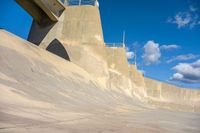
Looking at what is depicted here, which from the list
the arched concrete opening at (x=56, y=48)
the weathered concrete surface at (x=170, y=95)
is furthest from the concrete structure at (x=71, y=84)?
the weathered concrete surface at (x=170, y=95)

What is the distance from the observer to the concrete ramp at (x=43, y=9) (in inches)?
972

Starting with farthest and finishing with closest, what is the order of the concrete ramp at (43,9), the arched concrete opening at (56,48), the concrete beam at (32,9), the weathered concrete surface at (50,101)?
the arched concrete opening at (56,48) < the concrete beam at (32,9) < the concrete ramp at (43,9) < the weathered concrete surface at (50,101)

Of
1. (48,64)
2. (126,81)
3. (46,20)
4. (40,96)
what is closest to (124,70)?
(126,81)

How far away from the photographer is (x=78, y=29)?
28609 mm

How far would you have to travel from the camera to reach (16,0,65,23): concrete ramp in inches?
972

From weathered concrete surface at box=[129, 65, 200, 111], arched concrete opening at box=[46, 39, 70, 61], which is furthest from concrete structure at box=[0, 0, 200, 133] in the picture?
weathered concrete surface at box=[129, 65, 200, 111]

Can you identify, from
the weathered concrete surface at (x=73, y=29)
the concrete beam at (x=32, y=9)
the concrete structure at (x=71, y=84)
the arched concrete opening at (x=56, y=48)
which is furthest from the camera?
the weathered concrete surface at (x=73, y=29)

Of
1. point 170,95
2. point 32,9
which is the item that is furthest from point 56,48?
point 170,95

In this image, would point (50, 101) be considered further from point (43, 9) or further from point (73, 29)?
point (73, 29)

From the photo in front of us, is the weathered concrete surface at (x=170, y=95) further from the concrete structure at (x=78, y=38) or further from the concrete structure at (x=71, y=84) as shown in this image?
the concrete structure at (x=78, y=38)

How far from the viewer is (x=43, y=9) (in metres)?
25.2

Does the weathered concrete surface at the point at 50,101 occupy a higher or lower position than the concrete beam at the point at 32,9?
lower

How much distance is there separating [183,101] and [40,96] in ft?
166

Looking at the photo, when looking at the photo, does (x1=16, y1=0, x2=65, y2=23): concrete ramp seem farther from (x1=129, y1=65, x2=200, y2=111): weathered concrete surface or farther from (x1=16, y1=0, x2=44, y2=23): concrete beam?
(x1=129, y1=65, x2=200, y2=111): weathered concrete surface
